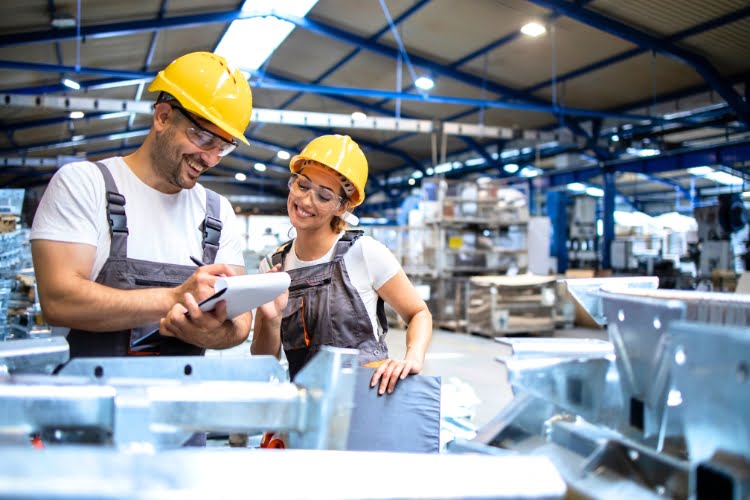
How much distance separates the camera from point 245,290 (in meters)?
1.37

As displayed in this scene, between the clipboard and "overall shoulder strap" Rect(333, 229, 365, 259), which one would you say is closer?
the clipboard

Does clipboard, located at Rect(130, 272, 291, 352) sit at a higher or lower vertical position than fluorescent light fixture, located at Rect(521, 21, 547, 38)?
lower

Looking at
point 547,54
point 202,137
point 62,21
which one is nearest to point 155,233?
point 202,137

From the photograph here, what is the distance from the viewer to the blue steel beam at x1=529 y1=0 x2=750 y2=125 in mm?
8641

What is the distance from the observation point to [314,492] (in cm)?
59

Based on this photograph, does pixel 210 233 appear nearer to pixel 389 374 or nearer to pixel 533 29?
→ pixel 389 374

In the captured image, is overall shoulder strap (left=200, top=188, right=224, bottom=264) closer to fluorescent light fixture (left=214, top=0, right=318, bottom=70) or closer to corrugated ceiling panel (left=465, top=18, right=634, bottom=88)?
corrugated ceiling panel (left=465, top=18, right=634, bottom=88)

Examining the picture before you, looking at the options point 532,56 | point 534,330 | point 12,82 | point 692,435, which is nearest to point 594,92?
point 532,56

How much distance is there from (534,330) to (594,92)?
5.54 m

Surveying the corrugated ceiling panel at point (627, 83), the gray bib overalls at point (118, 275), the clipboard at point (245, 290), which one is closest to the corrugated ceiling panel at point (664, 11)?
the corrugated ceiling panel at point (627, 83)

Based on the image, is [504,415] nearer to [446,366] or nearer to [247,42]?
[446,366]

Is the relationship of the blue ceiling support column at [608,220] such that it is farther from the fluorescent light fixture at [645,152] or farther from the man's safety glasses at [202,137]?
the man's safety glasses at [202,137]

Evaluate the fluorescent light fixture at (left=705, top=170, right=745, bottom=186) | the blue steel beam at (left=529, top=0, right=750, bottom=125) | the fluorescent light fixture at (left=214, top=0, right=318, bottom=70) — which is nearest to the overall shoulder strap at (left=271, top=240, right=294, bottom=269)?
the blue steel beam at (left=529, top=0, right=750, bottom=125)

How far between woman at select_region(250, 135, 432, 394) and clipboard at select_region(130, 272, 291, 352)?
0.75 meters
